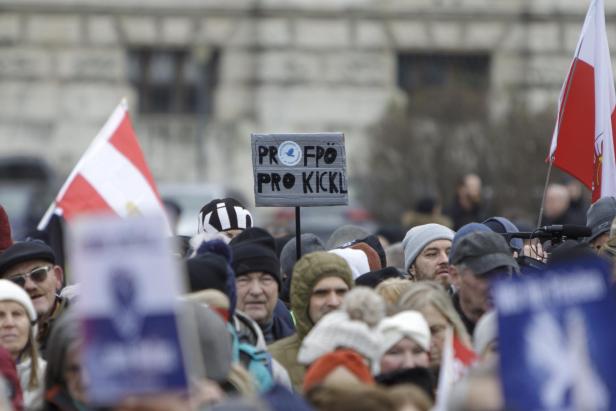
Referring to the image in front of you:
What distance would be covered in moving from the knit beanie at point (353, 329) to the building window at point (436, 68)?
1168 inches

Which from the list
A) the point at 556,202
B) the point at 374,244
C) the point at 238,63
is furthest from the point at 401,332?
the point at 238,63

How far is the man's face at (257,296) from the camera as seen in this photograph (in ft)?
29.0

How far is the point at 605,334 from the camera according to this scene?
5473mm

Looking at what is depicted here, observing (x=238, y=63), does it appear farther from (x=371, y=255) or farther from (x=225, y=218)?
(x=225, y=218)

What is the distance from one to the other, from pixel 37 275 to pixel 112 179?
125 centimetres

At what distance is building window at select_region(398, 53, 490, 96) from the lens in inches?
1471

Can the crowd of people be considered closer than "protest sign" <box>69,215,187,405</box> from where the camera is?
No

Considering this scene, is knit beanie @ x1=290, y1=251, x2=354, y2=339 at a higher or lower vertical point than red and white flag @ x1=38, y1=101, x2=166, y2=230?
lower

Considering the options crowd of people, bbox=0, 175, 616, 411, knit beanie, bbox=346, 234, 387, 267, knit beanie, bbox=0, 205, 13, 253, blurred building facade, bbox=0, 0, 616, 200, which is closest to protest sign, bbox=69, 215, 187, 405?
crowd of people, bbox=0, 175, 616, 411

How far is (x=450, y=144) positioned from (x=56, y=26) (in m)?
9.01

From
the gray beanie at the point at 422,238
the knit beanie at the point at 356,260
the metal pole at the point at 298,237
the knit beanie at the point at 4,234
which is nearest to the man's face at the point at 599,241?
the gray beanie at the point at 422,238

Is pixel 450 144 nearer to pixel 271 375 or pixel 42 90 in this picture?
pixel 42 90

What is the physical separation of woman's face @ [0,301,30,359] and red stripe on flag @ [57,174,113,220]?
105 inches

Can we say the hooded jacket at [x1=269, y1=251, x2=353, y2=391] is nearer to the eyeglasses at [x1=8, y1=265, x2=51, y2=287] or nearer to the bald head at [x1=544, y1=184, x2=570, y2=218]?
the eyeglasses at [x1=8, y1=265, x2=51, y2=287]
